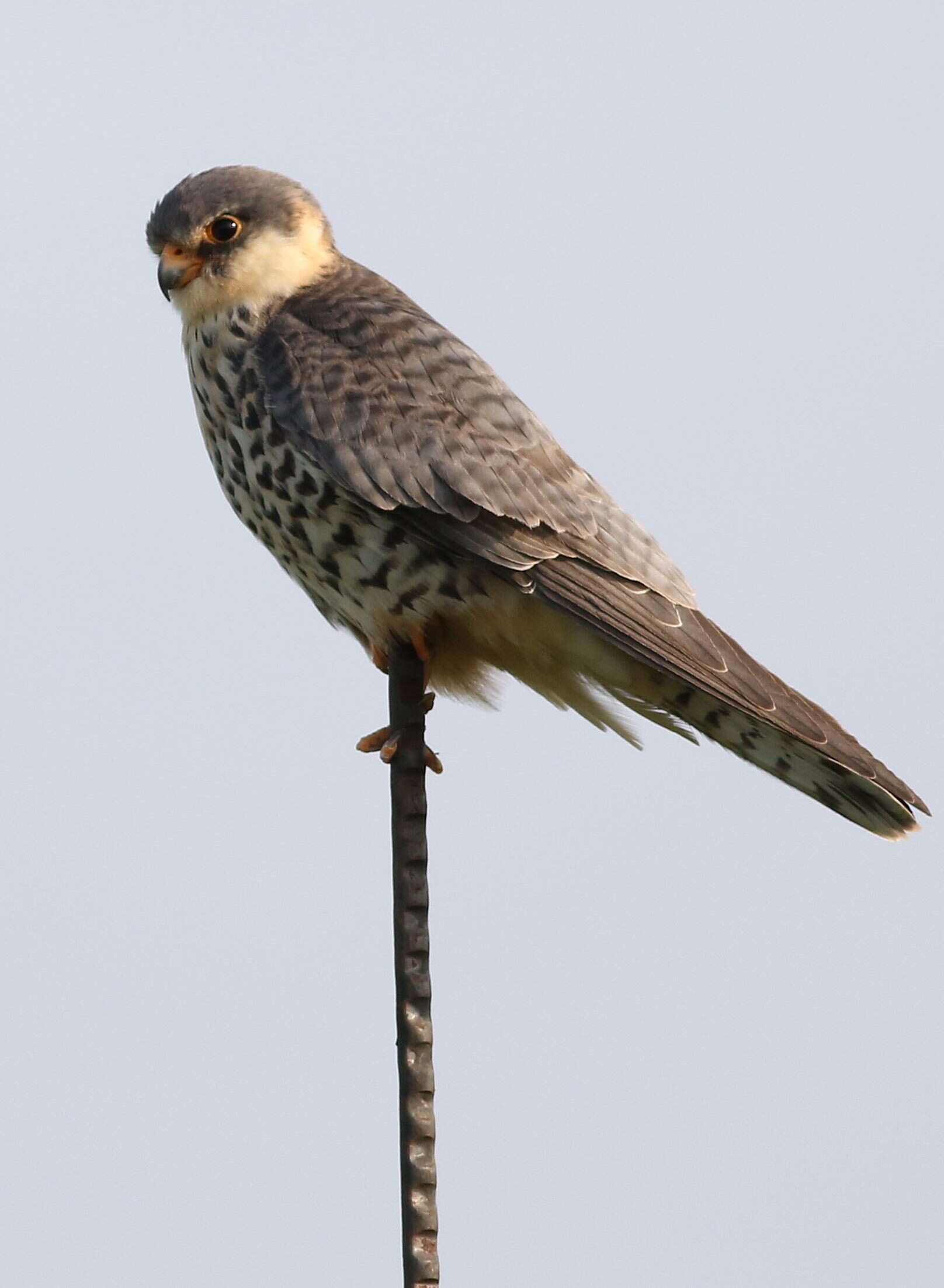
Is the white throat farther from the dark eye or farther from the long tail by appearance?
the long tail

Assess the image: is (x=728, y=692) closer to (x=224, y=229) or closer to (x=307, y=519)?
(x=307, y=519)

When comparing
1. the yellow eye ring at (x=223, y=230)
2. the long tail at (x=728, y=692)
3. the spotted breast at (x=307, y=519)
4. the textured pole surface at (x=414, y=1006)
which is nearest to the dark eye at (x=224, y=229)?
the yellow eye ring at (x=223, y=230)

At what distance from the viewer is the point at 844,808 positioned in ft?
16.0

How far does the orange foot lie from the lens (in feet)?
14.7

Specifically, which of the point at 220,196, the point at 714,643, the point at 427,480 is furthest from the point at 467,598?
the point at 220,196

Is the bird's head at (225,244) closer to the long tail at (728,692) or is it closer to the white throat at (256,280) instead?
the white throat at (256,280)

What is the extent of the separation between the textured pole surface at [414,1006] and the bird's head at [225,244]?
1364mm

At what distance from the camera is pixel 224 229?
5.29 meters

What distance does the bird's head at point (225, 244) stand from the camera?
523 cm

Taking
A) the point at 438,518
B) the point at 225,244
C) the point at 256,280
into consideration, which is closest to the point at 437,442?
the point at 438,518

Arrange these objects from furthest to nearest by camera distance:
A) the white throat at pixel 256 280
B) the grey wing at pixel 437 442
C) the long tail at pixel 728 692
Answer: the white throat at pixel 256 280 < the grey wing at pixel 437 442 < the long tail at pixel 728 692

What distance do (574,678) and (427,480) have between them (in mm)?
679

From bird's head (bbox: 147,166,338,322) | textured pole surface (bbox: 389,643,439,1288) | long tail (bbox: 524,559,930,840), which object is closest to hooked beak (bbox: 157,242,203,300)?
bird's head (bbox: 147,166,338,322)

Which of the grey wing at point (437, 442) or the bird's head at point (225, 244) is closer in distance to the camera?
the grey wing at point (437, 442)
